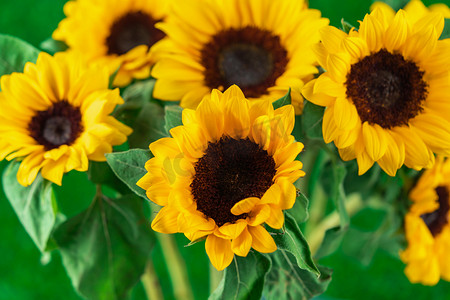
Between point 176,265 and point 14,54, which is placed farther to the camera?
point 176,265

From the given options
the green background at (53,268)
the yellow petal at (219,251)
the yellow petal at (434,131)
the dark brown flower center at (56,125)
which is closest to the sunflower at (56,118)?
the dark brown flower center at (56,125)

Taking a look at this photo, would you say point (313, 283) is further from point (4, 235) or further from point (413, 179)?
point (4, 235)

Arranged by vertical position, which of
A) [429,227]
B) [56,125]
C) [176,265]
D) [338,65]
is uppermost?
[338,65]

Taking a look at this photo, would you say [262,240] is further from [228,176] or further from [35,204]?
[35,204]

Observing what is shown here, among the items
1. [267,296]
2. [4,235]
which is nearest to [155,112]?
[267,296]

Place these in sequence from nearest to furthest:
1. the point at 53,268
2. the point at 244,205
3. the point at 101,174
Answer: the point at 244,205
the point at 101,174
the point at 53,268

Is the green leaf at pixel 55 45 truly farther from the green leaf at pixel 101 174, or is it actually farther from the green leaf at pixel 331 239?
the green leaf at pixel 331 239

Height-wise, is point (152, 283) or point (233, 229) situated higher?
point (233, 229)

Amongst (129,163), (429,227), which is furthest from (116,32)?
(429,227)
